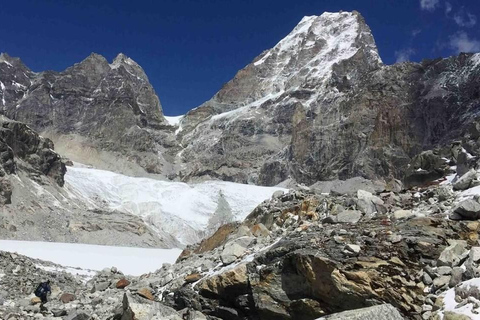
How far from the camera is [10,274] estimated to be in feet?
53.9

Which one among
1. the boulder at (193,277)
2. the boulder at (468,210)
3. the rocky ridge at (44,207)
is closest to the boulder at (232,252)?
the boulder at (193,277)

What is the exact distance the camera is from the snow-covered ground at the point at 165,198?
88.2 meters

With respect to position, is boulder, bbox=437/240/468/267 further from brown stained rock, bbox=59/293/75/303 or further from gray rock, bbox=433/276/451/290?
brown stained rock, bbox=59/293/75/303

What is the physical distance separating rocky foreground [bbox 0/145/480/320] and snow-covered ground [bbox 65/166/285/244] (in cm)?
7073

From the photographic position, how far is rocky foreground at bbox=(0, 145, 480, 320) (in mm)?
7875

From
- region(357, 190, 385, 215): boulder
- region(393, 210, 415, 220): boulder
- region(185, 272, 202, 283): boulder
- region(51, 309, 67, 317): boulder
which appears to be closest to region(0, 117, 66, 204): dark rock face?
region(51, 309, 67, 317): boulder

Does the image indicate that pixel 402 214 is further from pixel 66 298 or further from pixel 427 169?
pixel 427 169

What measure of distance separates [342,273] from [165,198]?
9608 cm

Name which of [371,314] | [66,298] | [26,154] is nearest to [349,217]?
[371,314]

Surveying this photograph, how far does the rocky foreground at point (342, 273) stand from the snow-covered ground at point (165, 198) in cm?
7073

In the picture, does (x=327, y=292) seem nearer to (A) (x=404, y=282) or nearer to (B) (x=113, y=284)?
(A) (x=404, y=282)

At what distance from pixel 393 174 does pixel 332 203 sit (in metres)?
123

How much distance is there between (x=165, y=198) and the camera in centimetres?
10269

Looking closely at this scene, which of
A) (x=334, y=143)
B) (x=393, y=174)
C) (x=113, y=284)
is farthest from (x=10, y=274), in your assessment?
(x=334, y=143)
